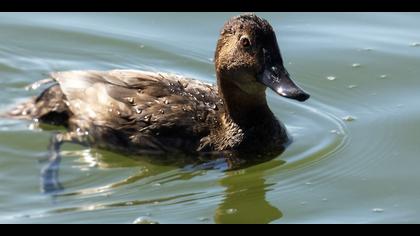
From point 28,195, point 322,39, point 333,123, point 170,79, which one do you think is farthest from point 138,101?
point 322,39

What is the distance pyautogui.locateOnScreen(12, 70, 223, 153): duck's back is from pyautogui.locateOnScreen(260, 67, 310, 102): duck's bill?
0.64m

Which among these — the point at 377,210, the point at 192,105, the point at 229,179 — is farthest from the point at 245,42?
the point at 377,210

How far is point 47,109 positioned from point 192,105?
1460 millimetres

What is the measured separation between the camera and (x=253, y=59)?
879 centimetres

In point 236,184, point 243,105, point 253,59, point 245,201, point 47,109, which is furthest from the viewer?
point 47,109

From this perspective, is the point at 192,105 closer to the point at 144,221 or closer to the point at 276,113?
the point at 276,113

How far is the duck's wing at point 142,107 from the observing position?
8867mm

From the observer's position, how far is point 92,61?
1112cm

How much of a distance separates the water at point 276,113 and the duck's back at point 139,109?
0.66 ft

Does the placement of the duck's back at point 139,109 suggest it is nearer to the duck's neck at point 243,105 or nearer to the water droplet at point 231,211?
the duck's neck at point 243,105

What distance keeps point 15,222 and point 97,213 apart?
62cm

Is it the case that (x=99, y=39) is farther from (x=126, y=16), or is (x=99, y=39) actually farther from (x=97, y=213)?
(x=97, y=213)

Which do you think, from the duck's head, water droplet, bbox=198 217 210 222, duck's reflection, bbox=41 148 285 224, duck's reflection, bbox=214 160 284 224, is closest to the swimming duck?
the duck's head

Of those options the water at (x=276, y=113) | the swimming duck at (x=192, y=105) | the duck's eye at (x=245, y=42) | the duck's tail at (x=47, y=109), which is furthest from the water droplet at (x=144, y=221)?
the duck's tail at (x=47, y=109)
